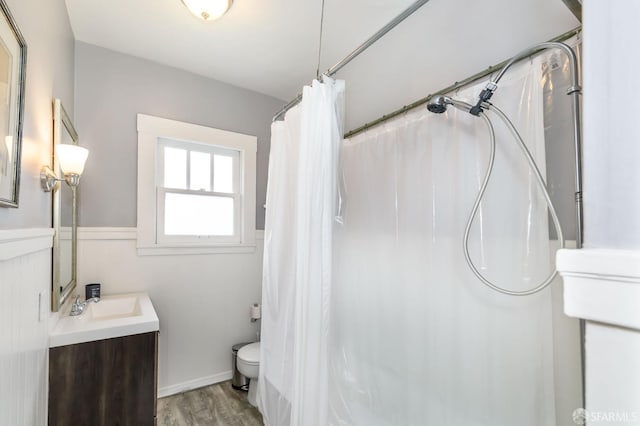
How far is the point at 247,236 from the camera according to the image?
2.63 meters

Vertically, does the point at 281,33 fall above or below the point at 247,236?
above

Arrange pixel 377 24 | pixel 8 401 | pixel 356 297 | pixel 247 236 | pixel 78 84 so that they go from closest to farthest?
pixel 8 401
pixel 356 297
pixel 377 24
pixel 78 84
pixel 247 236

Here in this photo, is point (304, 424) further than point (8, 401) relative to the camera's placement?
Yes

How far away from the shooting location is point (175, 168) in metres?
2.39

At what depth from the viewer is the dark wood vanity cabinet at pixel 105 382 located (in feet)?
4.36

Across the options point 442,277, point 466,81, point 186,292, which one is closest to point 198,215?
point 186,292

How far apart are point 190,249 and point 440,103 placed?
6.88ft

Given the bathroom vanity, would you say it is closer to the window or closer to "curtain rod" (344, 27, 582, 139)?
the window

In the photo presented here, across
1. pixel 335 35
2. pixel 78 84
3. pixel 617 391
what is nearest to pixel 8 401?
pixel 617 391

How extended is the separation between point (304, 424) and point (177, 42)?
7.96 feet

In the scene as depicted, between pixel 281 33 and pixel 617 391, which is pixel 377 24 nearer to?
pixel 281 33

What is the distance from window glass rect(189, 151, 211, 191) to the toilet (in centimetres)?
139

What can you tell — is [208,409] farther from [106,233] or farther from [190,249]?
[106,233]

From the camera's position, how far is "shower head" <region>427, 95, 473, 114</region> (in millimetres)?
1119
